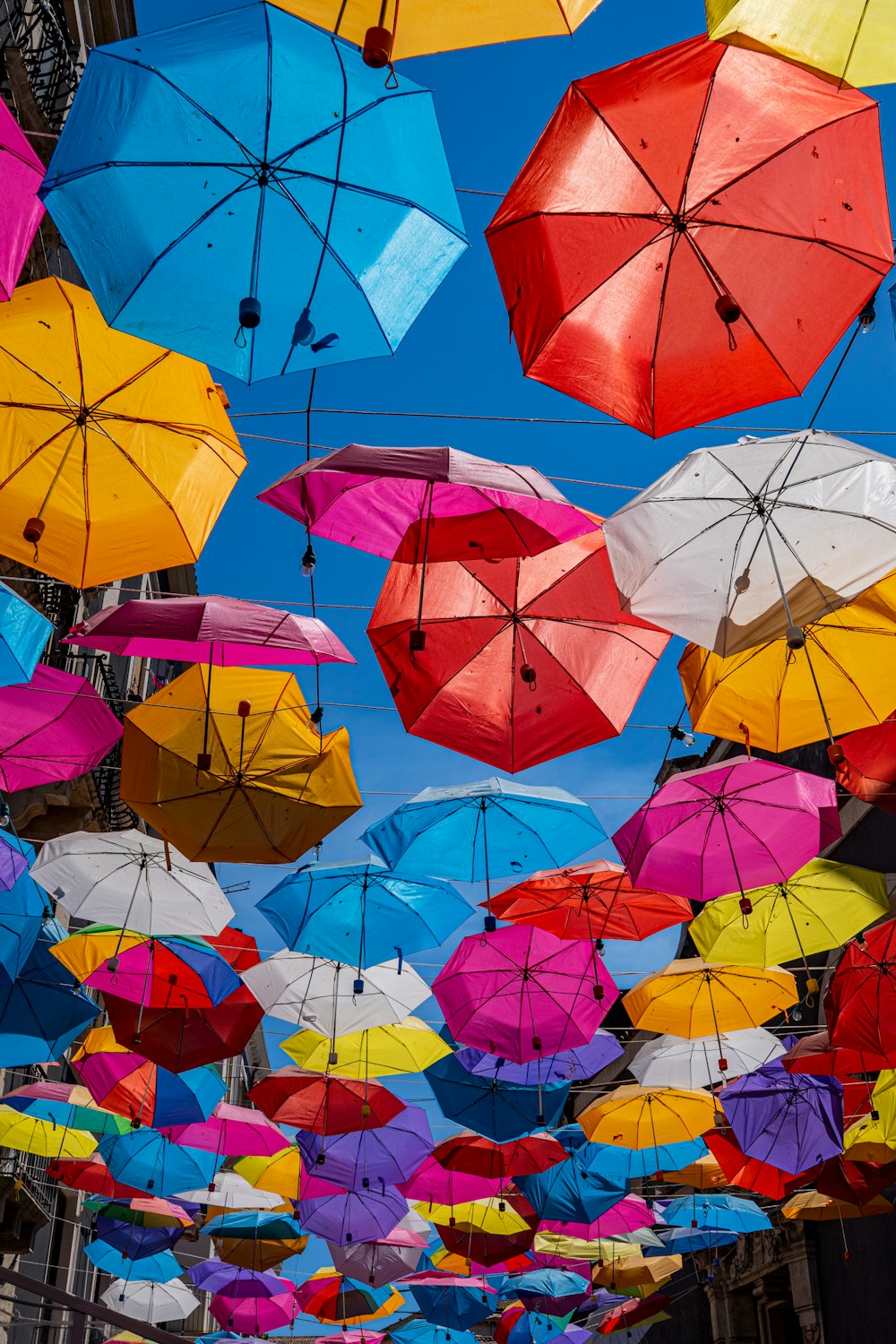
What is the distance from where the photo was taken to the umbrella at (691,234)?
15.2ft

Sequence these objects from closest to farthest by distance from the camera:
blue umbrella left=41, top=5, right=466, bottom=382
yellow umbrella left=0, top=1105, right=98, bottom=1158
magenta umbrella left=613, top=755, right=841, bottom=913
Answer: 1. blue umbrella left=41, top=5, right=466, bottom=382
2. magenta umbrella left=613, top=755, right=841, bottom=913
3. yellow umbrella left=0, top=1105, right=98, bottom=1158

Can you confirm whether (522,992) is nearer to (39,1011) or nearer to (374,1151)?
(374,1151)

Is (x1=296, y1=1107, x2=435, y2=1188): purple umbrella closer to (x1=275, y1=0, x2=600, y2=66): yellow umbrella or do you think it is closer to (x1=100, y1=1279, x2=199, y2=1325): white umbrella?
(x1=100, y1=1279, x2=199, y2=1325): white umbrella

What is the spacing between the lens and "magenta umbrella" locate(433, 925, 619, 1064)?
10.8 meters

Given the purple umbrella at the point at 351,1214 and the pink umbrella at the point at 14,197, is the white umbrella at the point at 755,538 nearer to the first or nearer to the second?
the pink umbrella at the point at 14,197

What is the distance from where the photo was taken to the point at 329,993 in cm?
1141

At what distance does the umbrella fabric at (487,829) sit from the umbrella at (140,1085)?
4.26 meters

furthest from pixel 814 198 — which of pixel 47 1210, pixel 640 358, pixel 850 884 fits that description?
pixel 47 1210

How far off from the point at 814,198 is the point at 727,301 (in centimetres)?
55

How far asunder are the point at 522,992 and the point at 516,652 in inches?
186

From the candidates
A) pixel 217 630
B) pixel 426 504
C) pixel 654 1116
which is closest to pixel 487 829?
pixel 217 630

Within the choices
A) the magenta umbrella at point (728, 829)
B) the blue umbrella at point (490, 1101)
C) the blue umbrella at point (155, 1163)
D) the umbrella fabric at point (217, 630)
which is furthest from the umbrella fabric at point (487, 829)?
the blue umbrella at point (155, 1163)

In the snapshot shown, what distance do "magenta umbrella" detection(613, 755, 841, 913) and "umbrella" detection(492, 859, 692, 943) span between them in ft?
1.86

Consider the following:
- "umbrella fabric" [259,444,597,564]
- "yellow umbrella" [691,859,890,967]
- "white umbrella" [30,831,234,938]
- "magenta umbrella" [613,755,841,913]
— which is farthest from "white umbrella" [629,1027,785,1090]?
"umbrella fabric" [259,444,597,564]
